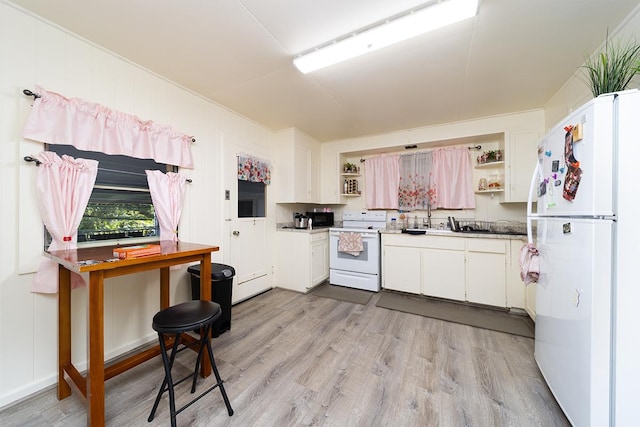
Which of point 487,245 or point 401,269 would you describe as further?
point 401,269

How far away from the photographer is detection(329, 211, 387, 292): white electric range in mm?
3350

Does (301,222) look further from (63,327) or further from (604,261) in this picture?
(604,261)

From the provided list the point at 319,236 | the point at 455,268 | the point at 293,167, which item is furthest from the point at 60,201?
the point at 455,268

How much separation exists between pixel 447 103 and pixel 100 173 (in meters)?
3.47

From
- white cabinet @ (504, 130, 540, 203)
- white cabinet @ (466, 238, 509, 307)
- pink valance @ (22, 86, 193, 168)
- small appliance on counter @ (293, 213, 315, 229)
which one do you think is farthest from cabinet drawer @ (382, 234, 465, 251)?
pink valance @ (22, 86, 193, 168)

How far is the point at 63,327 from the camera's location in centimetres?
149

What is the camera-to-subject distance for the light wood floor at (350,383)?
4.31 feet

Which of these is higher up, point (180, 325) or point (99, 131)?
point (99, 131)

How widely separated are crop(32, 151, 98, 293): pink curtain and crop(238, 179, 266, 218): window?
1479 mm

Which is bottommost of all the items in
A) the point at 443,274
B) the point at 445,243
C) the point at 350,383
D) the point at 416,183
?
the point at 350,383

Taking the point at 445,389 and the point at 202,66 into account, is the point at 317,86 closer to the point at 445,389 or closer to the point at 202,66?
the point at 202,66

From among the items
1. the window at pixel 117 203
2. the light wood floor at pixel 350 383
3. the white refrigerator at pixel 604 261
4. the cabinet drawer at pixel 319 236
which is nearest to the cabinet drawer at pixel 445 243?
the light wood floor at pixel 350 383

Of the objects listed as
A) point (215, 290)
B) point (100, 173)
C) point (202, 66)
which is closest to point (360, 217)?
point (215, 290)

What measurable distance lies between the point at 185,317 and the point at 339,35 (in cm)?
213
